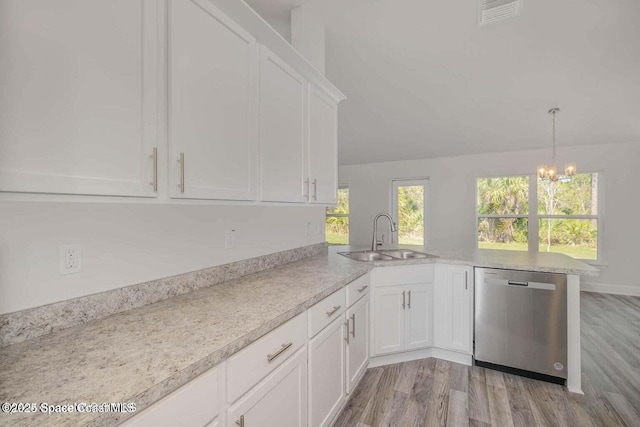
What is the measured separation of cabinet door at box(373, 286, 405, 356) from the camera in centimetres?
241

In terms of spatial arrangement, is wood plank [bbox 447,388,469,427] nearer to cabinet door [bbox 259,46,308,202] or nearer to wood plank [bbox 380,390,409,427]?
wood plank [bbox 380,390,409,427]

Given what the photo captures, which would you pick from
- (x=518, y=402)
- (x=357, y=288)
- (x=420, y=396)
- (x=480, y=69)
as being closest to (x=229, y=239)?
(x=357, y=288)

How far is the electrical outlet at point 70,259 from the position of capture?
3.51ft

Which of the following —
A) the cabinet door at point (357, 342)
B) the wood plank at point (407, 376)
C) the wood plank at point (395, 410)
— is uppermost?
the cabinet door at point (357, 342)

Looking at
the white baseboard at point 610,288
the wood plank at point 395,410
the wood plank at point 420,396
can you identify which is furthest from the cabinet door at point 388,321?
the white baseboard at point 610,288

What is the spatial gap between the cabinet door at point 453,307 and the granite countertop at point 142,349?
140 centimetres

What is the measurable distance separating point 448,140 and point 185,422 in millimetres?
5149

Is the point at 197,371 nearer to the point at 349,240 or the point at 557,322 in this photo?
the point at 557,322

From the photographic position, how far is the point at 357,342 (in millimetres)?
2104

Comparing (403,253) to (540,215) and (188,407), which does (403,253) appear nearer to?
(188,407)

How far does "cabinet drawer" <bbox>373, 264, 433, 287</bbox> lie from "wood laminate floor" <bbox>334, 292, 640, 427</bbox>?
2.40 ft

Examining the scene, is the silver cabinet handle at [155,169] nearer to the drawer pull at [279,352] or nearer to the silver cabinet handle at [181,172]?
the silver cabinet handle at [181,172]

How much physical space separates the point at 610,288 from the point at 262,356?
229 inches

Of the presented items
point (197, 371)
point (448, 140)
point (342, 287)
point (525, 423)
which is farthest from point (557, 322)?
point (448, 140)
